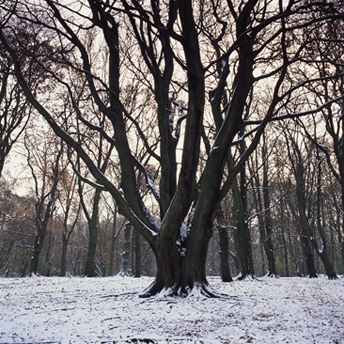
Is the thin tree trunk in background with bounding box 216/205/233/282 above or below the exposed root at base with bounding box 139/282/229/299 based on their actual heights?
above

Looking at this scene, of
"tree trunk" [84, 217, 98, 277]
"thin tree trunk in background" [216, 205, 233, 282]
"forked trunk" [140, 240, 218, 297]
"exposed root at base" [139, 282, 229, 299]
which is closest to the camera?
"exposed root at base" [139, 282, 229, 299]

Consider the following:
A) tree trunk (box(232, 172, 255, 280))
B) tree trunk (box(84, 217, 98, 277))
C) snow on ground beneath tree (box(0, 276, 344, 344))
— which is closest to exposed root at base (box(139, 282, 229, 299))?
snow on ground beneath tree (box(0, 276, 344, 344))

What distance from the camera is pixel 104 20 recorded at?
5.98 m

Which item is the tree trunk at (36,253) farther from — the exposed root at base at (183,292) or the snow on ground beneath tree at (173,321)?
the exposed root at base at (183,292)

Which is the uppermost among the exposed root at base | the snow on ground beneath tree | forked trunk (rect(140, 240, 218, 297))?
forked trunk (rect(140, 240, 218, 297))

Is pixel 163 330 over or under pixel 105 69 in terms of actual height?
under

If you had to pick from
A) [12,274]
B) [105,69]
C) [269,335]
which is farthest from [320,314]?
[12,274]

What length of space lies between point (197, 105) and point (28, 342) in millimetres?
4228

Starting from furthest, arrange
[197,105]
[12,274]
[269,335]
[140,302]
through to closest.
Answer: [12,274] → [197,105] → [140,302] → [269,335]

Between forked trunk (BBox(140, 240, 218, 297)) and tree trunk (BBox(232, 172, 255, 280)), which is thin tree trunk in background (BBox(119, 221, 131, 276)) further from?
forked trunk (BBox(140, 240, 218, 297))

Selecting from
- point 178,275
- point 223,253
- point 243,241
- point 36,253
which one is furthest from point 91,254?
point 178,275

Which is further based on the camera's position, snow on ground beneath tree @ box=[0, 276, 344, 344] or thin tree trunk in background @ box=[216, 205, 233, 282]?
thin tree trunk in background @ box=[216, 205, 233, 282]

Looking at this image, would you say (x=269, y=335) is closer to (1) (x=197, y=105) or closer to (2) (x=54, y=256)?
(1) (x=197, y=105)

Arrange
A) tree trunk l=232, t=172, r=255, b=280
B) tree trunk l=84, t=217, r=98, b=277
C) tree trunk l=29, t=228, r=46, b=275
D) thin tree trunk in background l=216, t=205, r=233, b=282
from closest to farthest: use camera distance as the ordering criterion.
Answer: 1. thin tree trunk in background l=216, t=205, r=233, b=282
2. tree trunk l=232, t=172, r=255, b=280
3. tree trunk l=84, t=217, r=98, b=277
4. tree trunk l=29, t=228, r=46, b=275
